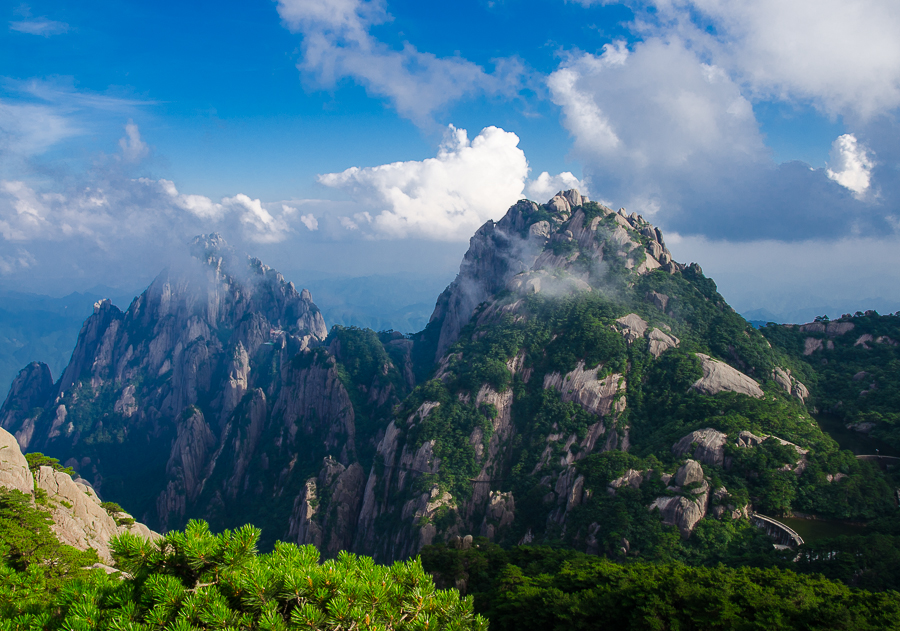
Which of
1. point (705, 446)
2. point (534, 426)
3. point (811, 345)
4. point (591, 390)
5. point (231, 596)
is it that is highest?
point (811, 345)

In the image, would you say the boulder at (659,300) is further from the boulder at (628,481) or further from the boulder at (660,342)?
the boulder at (628,481)

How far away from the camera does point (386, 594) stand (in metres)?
12.8

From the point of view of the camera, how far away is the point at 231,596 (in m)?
12.0

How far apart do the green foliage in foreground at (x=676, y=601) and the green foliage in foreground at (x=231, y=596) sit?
20.5 metres

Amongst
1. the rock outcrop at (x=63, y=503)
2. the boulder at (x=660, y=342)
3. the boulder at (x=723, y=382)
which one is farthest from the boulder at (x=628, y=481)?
the rock outcrop at (x=63, y=503)

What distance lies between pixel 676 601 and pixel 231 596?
27.6 metres

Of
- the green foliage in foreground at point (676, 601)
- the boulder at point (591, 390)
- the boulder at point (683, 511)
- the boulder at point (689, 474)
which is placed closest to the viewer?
the green foliage in foreground at point (676, 601)

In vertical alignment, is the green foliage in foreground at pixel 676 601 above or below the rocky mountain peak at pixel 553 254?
below

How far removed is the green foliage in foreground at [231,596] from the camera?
11117 millimetres

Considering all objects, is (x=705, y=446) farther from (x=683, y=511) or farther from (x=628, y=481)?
(x=628, y=481)

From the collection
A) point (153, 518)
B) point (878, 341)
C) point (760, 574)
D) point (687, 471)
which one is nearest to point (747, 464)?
point (687, 471)

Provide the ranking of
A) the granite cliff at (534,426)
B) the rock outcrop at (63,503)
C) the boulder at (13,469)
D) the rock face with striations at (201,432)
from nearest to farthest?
1. the boulder at (13,469)
2. the rock outcrop at (63,503)
3. the granite cliff at (534,426)
4. the rock face with striations at (201,432)

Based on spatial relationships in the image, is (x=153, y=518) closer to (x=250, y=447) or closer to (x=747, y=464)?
(x=250, y=447)

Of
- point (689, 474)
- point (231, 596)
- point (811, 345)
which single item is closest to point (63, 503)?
point (231, 596)
